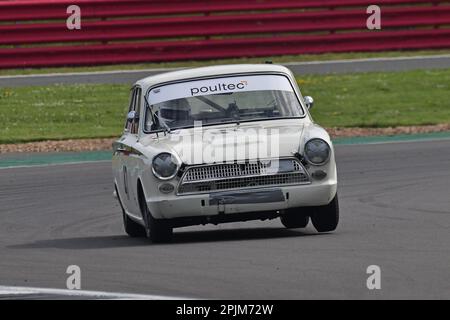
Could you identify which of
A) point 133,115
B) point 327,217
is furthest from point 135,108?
point 327,217

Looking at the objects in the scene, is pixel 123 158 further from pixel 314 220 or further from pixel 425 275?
pixel 425 275

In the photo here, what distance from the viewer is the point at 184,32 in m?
26.4

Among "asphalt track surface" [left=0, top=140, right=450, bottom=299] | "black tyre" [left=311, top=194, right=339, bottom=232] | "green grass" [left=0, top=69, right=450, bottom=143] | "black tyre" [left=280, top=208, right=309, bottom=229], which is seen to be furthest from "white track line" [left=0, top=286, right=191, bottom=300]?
"green grass" [left=0, top=69, right=450, bottom=143]

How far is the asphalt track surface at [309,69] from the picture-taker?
1003 inches

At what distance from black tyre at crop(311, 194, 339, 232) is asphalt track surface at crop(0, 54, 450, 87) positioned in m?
14.1

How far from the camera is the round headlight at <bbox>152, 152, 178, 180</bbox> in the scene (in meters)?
11.0

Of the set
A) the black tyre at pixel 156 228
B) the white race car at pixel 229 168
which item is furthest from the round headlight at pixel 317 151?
the black tyre at pixel 156 228

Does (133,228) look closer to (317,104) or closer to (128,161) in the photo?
(128,161)

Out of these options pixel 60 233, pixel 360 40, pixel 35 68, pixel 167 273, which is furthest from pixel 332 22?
pixel 167 273

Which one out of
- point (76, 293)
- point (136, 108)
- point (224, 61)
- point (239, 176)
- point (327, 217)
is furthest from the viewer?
point (224, 61)

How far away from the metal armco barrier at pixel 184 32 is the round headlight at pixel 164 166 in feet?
50.4

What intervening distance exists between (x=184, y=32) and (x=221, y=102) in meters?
14.5

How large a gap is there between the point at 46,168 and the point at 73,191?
8.95 feet

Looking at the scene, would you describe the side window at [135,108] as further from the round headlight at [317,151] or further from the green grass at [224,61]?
the green grass at [224,61]
